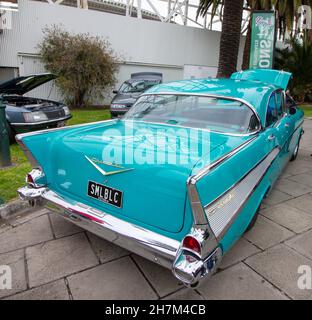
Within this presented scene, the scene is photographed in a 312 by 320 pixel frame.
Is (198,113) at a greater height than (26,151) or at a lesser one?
greater

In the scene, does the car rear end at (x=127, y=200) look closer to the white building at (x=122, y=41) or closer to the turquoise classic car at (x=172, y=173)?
the turquoise classic car at (x=172, y=173)

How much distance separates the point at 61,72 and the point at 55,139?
9.37 meters

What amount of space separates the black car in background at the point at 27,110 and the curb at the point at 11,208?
8.78 feet

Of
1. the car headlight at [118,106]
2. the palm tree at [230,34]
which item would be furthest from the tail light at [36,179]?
the palm tree at [230,34]

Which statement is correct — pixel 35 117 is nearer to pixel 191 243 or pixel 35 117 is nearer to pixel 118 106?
pixel 118 106

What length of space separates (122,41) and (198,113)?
11.7 m

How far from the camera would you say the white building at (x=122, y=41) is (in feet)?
35.9

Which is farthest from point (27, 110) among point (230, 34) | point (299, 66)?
point (299, 66)

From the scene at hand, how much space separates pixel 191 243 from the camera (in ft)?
5.56

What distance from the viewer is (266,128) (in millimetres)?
3000

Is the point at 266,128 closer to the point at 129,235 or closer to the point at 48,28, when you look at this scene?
the point at 129,235

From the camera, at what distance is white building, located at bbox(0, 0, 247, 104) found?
35.9 feet

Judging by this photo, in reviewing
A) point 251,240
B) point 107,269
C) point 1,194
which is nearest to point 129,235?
point 107,269

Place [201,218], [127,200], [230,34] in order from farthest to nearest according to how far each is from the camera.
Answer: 1. [230,34]
2. [127,200]
3. [201,218]
